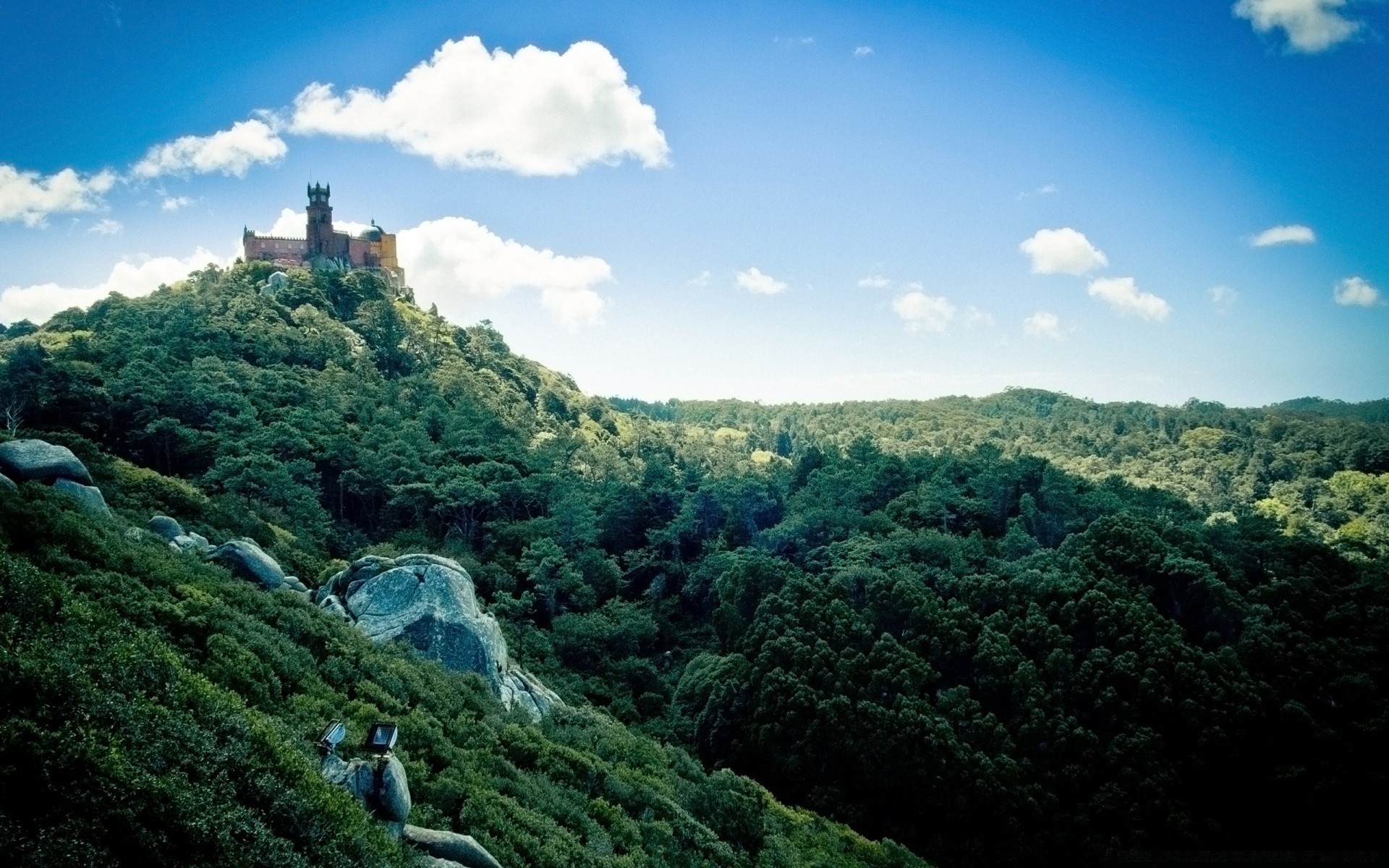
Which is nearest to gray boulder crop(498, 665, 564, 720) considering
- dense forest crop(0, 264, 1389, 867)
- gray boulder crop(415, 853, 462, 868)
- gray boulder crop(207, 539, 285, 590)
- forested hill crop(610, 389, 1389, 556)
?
dense forest crop(0, 264, 1389, 867)

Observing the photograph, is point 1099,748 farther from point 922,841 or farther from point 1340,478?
point 1340,478

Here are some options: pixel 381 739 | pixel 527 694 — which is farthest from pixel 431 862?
pixel 527 694

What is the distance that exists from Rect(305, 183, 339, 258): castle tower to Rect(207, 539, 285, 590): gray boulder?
64.4 meters

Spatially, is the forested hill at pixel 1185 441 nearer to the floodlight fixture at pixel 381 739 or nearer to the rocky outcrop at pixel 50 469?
the floodlight fixture at pixel 381 739

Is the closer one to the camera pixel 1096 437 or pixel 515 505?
Answer: pixel 515 505

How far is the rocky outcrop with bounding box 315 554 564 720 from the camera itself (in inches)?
853

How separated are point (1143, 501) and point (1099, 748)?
86.7ft

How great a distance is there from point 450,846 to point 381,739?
1796 millimetres

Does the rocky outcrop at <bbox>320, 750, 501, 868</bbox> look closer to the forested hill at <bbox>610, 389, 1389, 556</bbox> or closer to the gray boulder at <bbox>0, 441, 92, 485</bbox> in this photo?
the gray boulder at <bbox>0, 441, 92, 485</bbox>

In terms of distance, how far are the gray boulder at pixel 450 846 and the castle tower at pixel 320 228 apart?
252 ft

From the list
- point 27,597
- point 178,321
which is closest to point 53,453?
point 27,597

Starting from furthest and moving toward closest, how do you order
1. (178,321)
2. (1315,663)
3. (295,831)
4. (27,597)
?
(178,321)
(1315,663)
(27,597)
(295,831)

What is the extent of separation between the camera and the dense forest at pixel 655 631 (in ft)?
31.9

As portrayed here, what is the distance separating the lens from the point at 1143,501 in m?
48.2
